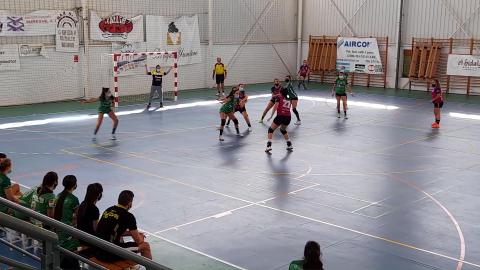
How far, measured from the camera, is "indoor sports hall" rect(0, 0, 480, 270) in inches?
374

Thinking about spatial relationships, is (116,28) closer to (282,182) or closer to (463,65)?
(282,182)

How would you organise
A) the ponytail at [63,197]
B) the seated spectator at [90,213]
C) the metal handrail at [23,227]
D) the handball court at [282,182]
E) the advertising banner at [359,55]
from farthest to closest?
the advertising banner at [359,55] → the handball court at [282,182] → the ponytail at [63,197] → the seated spectator at [90,213] → the metal handrail at [23,227]

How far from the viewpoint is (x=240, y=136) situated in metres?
20.5

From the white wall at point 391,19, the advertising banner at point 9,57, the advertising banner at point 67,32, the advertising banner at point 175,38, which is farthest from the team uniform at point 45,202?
the white wall at point 391,19

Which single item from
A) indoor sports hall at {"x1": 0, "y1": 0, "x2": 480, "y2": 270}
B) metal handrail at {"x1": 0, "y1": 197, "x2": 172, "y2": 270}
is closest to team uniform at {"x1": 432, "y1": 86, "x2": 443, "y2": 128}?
indoor sports hall at {"x1": 0, "y1": 0, "x2": 480, "y2": 270}

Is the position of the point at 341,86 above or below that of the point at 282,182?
above

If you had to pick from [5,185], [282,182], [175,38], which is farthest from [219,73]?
[5,185]

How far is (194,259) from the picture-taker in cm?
967

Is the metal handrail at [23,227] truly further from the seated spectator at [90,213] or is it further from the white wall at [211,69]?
the white wall at [211,69]

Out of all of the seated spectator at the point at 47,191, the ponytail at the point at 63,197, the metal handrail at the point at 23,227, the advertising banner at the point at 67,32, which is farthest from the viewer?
the advertising banner at the point at 67,32

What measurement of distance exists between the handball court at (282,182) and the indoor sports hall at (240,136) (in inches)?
2.4

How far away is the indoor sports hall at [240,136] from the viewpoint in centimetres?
950

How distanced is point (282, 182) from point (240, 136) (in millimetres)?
6148

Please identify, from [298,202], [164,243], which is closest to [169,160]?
[298,202]
